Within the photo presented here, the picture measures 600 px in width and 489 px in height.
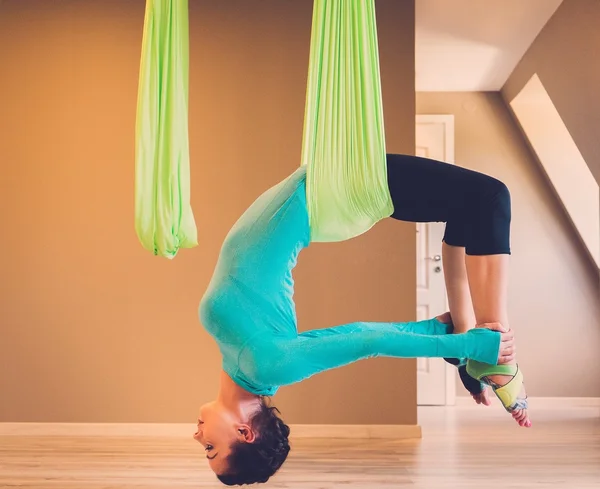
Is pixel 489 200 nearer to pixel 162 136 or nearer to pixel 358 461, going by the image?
pixel 162 136

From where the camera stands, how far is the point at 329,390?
402cm

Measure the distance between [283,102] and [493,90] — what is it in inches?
77.6

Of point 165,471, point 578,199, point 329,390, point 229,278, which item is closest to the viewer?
point 229,278

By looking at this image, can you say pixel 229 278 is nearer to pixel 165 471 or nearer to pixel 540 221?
pixel 165 471

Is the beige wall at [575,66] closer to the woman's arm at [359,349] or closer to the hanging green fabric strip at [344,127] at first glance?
the hanging green fabric strip at [344,127]

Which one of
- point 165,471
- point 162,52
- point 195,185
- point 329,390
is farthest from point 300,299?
point 162,52

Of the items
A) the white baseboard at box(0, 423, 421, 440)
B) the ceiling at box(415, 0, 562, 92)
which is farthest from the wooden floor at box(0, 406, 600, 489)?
the ceiling at box(415, 0, 562, 92)

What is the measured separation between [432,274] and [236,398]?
3.42 metres

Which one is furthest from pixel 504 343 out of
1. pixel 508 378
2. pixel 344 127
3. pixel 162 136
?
pixel 162 136

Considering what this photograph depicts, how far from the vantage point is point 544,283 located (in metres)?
5.29

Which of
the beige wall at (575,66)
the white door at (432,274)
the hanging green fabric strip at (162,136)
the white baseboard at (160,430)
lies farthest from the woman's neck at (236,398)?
the white door at (432,274)

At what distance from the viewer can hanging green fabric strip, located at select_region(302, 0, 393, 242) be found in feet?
6.35

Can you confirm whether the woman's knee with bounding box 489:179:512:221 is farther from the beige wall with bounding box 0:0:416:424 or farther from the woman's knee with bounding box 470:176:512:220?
the beige wall with bounding box 0:0:416:424

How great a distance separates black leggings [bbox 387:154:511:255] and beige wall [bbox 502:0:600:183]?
2.07 metres
